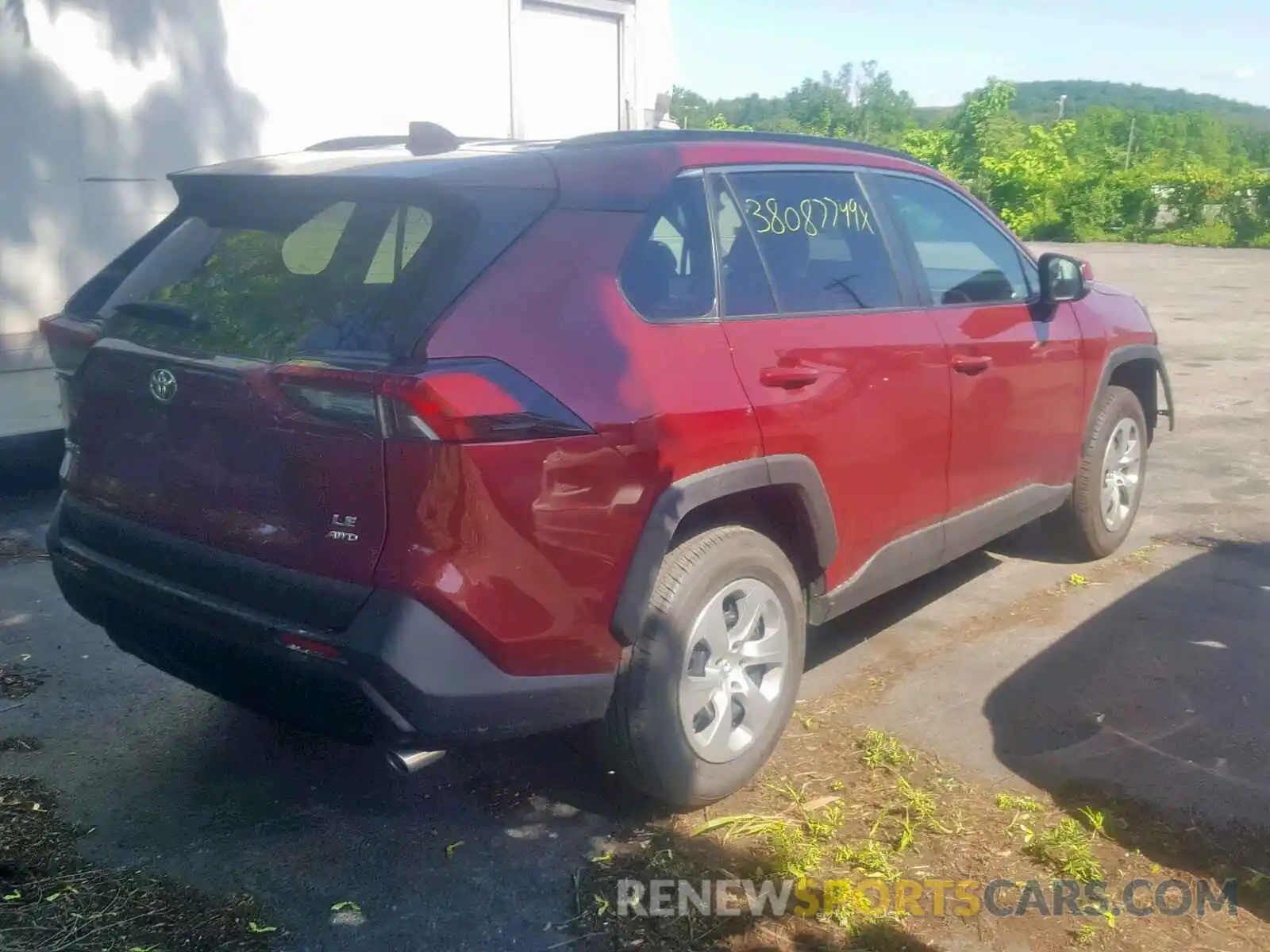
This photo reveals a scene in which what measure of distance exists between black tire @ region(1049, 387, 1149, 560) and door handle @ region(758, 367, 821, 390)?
229cm

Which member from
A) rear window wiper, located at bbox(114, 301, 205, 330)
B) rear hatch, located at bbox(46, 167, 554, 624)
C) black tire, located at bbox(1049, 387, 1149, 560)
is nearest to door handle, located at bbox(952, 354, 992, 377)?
black tire, located at bbox(1049, 387, 1149, 560)

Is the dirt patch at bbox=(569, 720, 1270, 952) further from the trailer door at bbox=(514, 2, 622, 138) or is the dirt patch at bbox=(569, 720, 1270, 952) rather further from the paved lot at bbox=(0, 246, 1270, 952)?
the trailer door at bbox=(514, 2, 622, 138)

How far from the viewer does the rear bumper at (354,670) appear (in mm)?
2797

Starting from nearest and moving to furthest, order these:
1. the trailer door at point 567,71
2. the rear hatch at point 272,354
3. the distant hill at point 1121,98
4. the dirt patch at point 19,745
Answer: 1. the rear hatch at point 272,354
2. the dirt patch at point 19,745
3. the trailer door at point 567,71
4. the distant hill at point 1121,98

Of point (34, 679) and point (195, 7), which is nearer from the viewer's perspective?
point (34, 679)

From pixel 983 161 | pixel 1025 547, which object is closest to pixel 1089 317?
pixel 1025 547

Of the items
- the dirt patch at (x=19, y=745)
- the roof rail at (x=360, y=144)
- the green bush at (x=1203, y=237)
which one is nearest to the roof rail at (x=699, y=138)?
the roof rail at (x=360, y=144)

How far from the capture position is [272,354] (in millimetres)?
2949

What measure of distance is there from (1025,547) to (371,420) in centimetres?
403

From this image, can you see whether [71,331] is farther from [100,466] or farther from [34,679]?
[34,679]

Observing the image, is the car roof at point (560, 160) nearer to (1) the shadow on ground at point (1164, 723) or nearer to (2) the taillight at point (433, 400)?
(2) the taillight at point (433, 400)

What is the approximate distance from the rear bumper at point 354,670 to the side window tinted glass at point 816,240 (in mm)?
1343

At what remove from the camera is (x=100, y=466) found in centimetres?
334

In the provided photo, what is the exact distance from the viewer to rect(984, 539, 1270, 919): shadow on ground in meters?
3.40
